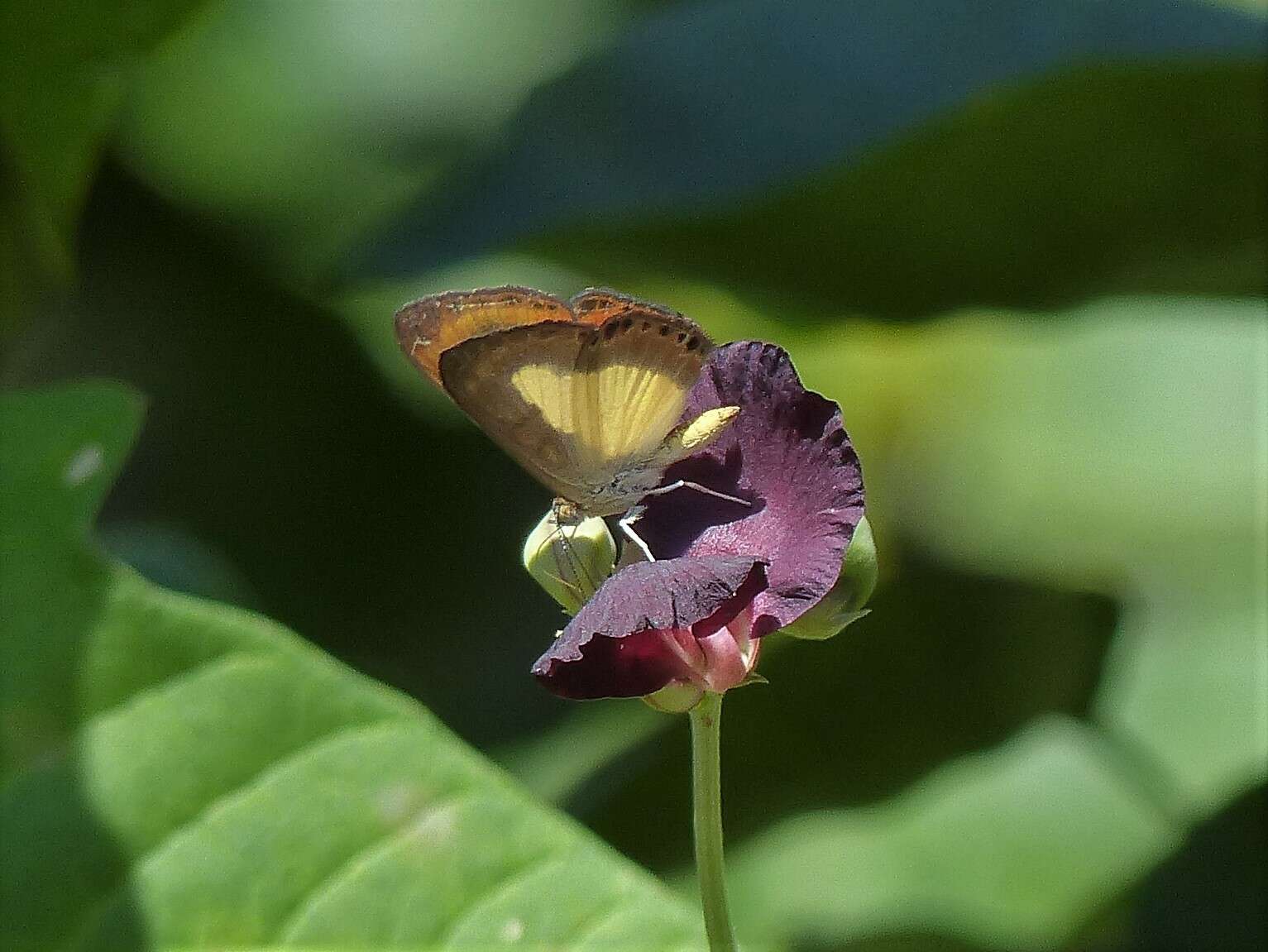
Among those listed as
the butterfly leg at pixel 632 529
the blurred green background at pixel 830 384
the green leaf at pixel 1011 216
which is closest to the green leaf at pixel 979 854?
the blurred green background at pixel 830 384

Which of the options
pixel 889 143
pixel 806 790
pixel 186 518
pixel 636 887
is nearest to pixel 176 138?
pixel 186 518

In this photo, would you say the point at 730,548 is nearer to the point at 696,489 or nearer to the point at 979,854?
the point at 696,489

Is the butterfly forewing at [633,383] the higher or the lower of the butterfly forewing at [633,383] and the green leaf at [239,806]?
the higher

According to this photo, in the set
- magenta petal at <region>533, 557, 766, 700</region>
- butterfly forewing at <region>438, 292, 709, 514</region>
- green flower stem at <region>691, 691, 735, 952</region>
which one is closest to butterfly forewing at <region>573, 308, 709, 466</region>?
butterfly forewing at <region>438, 292, 709, 514</region>

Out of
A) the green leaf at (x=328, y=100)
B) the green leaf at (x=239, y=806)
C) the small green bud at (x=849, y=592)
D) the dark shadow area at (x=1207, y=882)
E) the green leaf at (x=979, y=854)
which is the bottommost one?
the green leaf at (x=979, y=854)

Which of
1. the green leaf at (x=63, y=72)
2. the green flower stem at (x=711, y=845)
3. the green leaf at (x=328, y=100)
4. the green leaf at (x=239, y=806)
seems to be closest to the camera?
the green flower stem at (x=711, y=845)

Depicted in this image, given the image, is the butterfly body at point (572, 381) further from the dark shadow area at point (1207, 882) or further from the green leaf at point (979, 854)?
the dark shadow area at point (1207, 882)

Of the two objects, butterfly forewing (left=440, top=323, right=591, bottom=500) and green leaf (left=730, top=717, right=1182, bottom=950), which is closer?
butterfly forewing (left=440, top=323, right=591, bottom=500)

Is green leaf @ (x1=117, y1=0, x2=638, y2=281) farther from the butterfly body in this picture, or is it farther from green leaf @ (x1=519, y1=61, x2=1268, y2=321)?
the butterfly body
